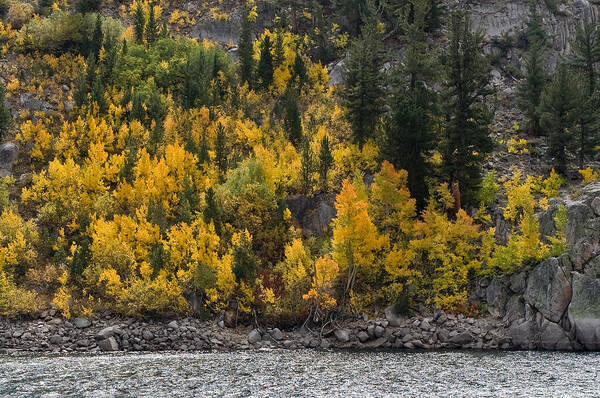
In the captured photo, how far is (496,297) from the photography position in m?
49.9

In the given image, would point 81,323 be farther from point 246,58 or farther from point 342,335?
point 246,58

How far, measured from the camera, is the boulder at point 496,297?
49122mm

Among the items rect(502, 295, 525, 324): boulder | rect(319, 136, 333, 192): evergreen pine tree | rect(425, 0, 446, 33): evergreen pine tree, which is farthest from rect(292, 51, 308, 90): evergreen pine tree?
rect(502, 295, 525, 324): boulder

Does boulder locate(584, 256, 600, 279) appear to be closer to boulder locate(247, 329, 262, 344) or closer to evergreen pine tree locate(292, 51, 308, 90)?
boulder locate(247, 329, 262, 344)

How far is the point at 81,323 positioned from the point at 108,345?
4814 millimetres

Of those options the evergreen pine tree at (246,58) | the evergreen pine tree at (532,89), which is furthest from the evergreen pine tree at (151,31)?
the evergreen pine tree at (532,89)

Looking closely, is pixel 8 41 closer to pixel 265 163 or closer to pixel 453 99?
pixel 265 163

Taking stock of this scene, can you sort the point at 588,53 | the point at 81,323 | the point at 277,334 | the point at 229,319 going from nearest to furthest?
the point at 277,334 < the point at 81,323 < the point at 229,319 < the point at 588,53

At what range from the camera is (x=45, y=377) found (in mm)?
32562

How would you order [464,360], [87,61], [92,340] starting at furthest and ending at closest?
[87,61] → [92,340] → [464,360]

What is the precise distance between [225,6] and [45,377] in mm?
85389

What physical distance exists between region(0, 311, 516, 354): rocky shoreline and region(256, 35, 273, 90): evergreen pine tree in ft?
140

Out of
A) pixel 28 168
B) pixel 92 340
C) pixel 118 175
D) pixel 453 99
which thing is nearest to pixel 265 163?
pixel 118 175

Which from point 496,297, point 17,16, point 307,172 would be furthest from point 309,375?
point 17,16
